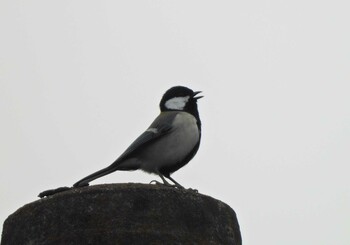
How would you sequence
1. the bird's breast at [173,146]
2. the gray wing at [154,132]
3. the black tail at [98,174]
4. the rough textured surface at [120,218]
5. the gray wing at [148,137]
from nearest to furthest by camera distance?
the rough textured surface at [120,218], the black tail at [98,174], the gray wing at [148,137], the gray wing at [154,132], the bird's breast at [173,146]

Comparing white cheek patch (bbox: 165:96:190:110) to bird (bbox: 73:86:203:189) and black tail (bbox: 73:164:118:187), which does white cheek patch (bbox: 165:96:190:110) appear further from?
black tail (bbox: 73:164:118:187)

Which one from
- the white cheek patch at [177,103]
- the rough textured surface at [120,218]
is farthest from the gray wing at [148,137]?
the rough textured surface at [120,218]

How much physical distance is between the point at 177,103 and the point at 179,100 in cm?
5

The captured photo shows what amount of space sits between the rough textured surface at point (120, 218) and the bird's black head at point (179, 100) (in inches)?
132

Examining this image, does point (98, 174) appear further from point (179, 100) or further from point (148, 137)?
point (179, 100)

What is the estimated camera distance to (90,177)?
19.5 ft

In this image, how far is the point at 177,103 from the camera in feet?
26.0

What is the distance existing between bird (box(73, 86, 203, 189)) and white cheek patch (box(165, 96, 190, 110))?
0.19m

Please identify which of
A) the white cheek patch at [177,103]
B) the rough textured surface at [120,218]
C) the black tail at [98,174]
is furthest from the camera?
the white cheek patch at [177,103]

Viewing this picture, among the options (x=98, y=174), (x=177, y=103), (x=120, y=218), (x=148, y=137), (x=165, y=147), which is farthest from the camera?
(x=177, y=103)

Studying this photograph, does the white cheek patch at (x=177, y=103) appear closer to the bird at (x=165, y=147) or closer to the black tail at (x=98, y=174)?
the bird at (x=165, y=147)

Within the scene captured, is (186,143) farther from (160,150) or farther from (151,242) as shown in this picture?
(151,242)

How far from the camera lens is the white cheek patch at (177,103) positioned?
789 centimetres

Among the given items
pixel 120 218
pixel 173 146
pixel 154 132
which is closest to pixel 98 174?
pixel 154 132
